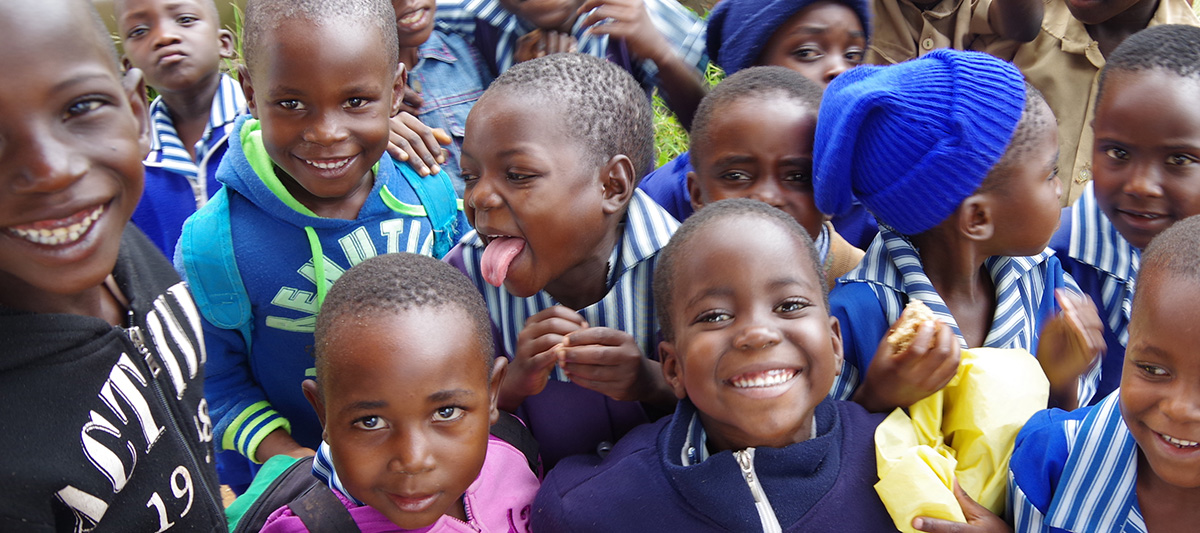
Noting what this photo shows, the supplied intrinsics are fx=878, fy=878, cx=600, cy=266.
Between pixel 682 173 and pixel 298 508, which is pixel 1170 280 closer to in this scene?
pixel 682 173

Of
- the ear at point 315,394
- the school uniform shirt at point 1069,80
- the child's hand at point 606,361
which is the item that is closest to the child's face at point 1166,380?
the child's hand at point 606,361

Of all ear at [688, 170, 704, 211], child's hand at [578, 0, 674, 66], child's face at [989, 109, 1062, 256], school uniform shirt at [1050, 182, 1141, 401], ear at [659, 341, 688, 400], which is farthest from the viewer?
child's hand at [578, 0, 674, 66]

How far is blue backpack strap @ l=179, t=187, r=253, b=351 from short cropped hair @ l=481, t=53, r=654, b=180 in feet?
2.48

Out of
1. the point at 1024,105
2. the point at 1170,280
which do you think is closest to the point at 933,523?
the point at 1170,280

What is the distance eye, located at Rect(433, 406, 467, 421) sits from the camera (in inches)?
63.7

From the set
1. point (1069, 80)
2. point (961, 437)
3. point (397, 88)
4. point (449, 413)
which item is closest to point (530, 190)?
point (449, 413)

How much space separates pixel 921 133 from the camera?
5.94 ft

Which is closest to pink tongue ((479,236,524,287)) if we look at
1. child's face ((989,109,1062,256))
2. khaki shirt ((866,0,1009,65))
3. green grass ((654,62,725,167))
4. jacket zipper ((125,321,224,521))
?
jacket zipper ((125,321,224,521))

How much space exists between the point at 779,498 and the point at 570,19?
1.59m

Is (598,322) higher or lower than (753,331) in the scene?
lower

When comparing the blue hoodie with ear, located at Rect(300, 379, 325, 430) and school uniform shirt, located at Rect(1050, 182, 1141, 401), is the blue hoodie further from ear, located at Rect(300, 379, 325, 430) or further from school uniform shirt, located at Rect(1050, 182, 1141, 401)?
school uniform shirt, located at Rect(1050, 182, 1141, 401)

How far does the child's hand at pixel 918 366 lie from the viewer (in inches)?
65.1

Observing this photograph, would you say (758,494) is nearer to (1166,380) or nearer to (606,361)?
(606,361)

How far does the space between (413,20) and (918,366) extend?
1798mm
